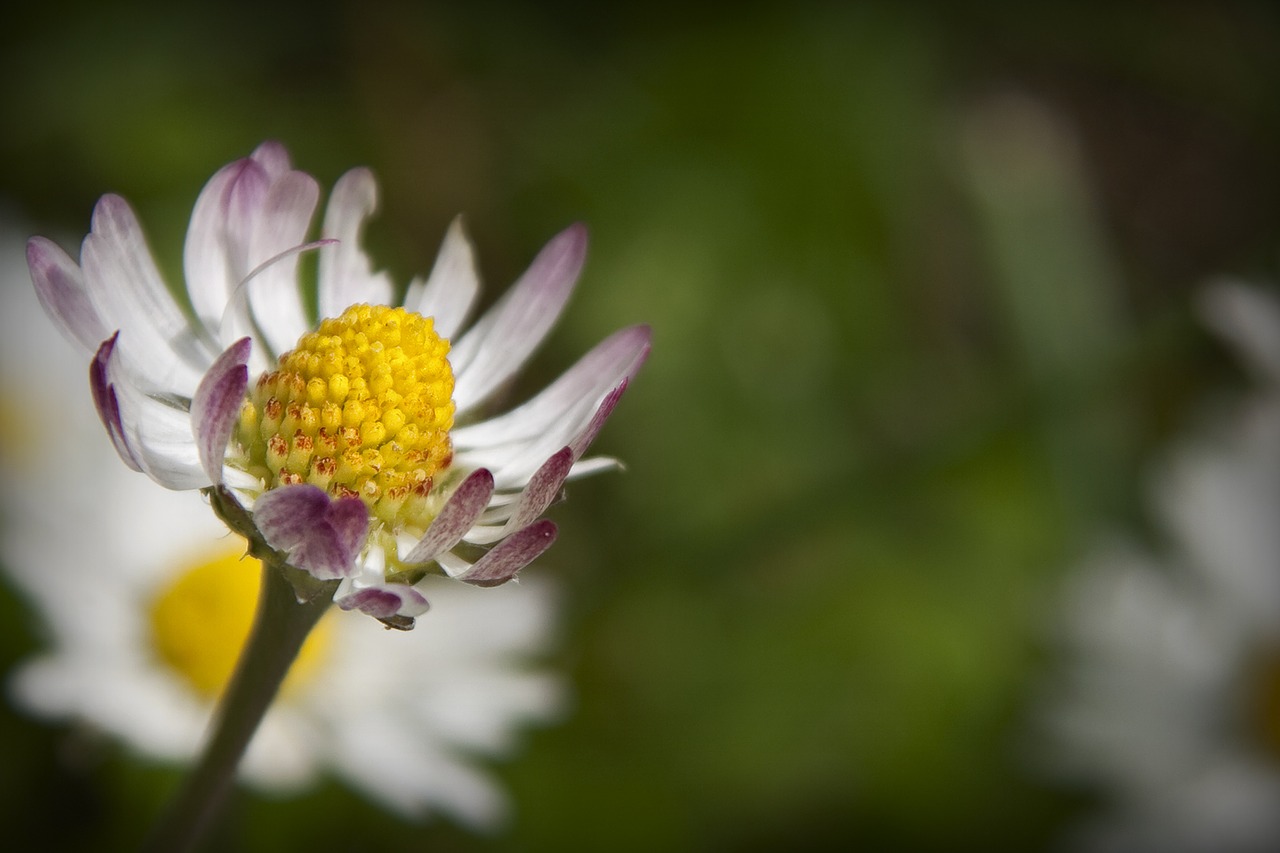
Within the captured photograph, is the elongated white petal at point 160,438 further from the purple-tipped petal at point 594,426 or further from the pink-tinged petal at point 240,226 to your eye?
the purple-tipped petal at point 594,426

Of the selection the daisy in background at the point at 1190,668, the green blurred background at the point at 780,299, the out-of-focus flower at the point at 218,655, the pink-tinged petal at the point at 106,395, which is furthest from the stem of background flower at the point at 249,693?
the daisy in background at the point at 1190,668

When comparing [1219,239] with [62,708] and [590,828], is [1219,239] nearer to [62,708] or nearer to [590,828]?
[590,828]

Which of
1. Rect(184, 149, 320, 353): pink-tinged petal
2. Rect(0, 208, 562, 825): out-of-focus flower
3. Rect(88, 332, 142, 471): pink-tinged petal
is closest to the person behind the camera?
Rect(88, 332, 142, 471): pink-tinged petal

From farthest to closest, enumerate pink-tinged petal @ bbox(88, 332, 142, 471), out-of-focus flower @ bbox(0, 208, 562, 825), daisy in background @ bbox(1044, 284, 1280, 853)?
daisy in background @ bbox(1044, 284, 1280, 853), out-of-focus flower @ bbox(0, 208, 562, 825), pink-tinged petal @ bbox(88, 332, 142, 471)

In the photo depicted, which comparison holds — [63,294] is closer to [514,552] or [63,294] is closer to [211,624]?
[514,552]

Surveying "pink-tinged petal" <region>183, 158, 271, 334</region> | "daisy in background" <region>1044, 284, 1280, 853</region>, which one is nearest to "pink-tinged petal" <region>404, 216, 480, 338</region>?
"pink-tinged petal" <region>183, 158, 271, 334</region>

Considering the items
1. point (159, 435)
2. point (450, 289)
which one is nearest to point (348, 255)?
point (450, 289)

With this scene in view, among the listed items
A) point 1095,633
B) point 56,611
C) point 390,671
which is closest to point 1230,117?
point 1095,633

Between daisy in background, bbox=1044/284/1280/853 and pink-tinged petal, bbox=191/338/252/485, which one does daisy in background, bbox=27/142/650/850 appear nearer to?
pink-tinged petal, bbox=191/338/252/485
